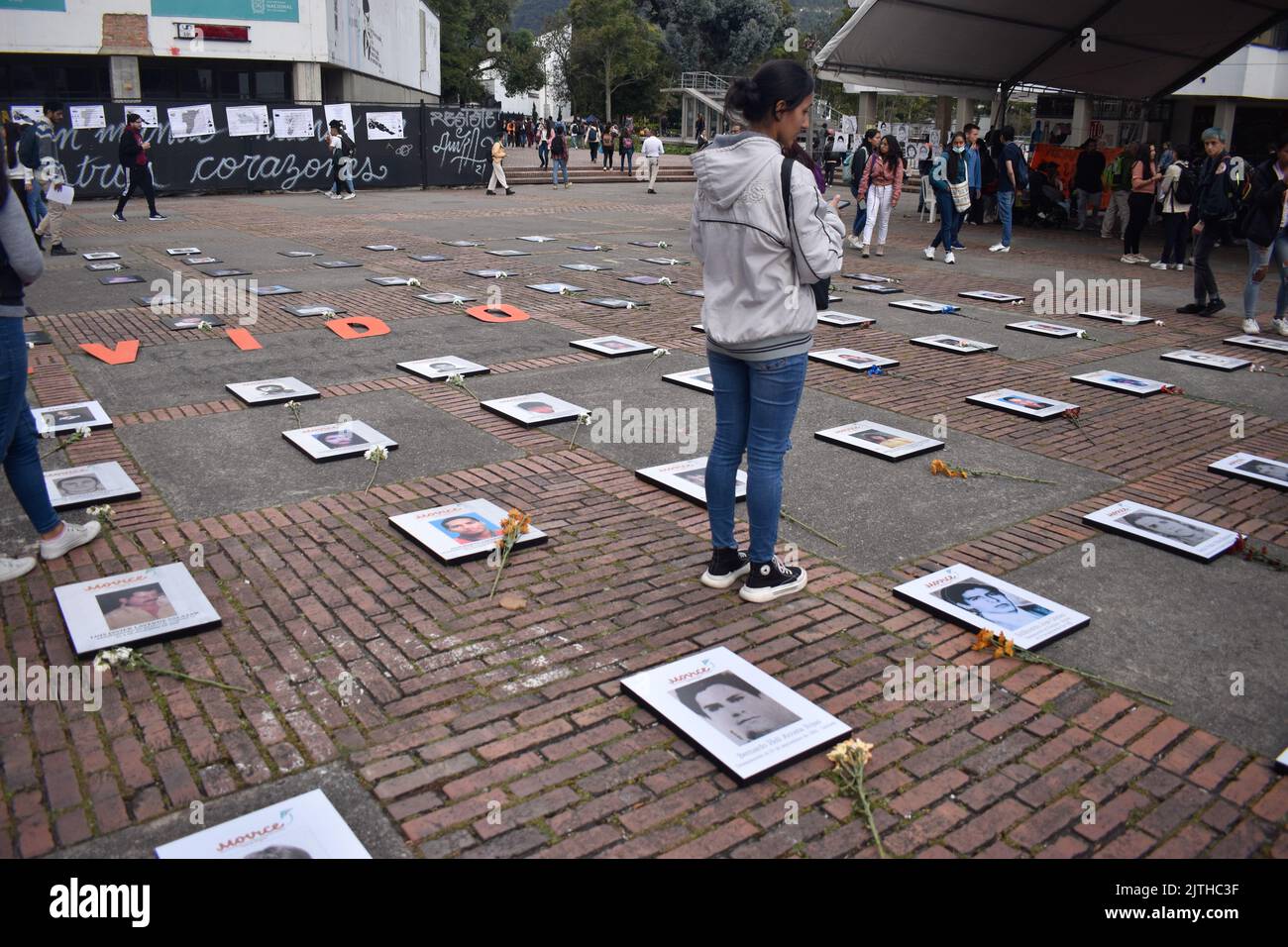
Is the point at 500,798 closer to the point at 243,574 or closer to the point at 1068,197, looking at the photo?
Answer: the point at 243,574

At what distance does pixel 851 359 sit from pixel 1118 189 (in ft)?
45.3

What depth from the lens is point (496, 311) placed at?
10039 millimetres

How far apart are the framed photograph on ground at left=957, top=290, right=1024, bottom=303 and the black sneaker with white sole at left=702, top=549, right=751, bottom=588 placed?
27.5 feet

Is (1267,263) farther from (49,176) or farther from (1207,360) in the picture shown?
(49,176)

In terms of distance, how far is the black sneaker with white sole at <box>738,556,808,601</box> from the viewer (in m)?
4.17

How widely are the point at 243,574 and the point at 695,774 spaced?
234 cm

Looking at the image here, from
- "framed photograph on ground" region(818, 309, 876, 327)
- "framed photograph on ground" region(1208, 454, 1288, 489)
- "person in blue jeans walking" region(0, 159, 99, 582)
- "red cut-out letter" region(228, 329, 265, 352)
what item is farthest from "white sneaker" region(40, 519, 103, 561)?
"framed photograph on ground" region(818, 309, 876, 327)

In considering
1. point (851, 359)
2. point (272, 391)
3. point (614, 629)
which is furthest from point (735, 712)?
point (851, 359)

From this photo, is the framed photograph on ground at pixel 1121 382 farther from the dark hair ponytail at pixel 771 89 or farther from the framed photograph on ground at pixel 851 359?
the dark hair ponytail at pixel 771 89

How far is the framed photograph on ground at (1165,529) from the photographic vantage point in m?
4.70

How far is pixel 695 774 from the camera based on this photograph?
3.08 meters
